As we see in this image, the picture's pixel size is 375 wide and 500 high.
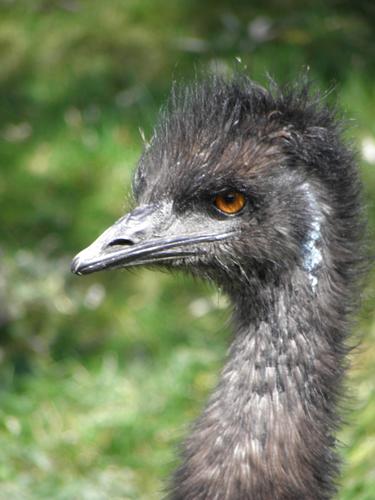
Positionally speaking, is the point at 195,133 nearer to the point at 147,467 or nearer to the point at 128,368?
the point at 147,467

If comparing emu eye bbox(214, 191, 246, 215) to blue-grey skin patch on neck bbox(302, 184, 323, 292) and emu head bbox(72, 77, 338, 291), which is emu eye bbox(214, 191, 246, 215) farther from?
blue-grey skin patch on neck bbox(302, 184, 323, 292)

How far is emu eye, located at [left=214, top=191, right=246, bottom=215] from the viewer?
4328mm

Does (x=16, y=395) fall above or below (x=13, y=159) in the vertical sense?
below

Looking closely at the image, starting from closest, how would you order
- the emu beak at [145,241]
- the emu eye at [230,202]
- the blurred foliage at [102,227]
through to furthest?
the emu beak at [145,241]
the emu eye at [230,202]
the blurred foliage at [102,227]

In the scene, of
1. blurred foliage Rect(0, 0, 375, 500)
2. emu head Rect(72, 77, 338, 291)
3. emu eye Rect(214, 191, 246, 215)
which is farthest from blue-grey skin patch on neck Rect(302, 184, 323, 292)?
blurred foliage Rect(0, 0, 375, 500)

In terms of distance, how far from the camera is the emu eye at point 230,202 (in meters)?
4.33

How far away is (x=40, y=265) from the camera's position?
7426mm

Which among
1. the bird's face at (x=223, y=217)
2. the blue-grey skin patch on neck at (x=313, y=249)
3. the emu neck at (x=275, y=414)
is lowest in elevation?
the emu neck at (x=275, y=414)

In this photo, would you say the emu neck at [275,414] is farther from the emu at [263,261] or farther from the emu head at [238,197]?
the emu head at [238,197]

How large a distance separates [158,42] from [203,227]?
4721 millimetres

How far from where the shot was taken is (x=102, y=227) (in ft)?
25.3

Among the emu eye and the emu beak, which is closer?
the emu beak

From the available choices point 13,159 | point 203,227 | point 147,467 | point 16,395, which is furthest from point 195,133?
point 13,159

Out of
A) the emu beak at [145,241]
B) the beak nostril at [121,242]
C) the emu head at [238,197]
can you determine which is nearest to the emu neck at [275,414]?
the emu head at [238,197]
